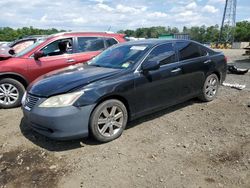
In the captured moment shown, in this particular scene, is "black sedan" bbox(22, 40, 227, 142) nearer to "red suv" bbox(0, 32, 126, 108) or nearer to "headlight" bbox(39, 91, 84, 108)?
"headlight" bbox(39, 91, 84, 108)

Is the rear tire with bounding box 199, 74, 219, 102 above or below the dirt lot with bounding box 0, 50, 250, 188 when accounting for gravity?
above

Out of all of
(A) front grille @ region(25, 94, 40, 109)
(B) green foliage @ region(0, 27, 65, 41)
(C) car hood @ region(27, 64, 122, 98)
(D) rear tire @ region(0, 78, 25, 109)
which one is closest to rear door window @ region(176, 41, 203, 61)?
(C) car hood @ region(27, 64, 122, 98)

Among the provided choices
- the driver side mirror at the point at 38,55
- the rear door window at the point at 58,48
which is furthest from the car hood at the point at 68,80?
the rear door window at the point at 58,48

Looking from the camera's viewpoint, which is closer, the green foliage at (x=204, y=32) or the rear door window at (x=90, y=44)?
the rear door window at (x=90, y=44)

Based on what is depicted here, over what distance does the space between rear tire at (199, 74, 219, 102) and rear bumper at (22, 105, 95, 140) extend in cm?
313

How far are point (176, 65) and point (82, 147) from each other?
96.1 inches

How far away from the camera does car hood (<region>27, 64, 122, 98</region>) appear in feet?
14.4

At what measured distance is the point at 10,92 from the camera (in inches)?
269

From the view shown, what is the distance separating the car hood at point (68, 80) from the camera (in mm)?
4395

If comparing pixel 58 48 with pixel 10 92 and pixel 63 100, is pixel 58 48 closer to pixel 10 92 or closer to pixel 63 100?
pixel 10 92

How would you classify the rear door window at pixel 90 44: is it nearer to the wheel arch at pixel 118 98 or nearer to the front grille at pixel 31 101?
the front grille at pixel 31 101

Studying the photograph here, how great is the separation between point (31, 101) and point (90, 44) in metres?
3.71

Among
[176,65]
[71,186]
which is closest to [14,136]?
[71,186]

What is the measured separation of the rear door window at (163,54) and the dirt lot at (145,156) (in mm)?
1114
